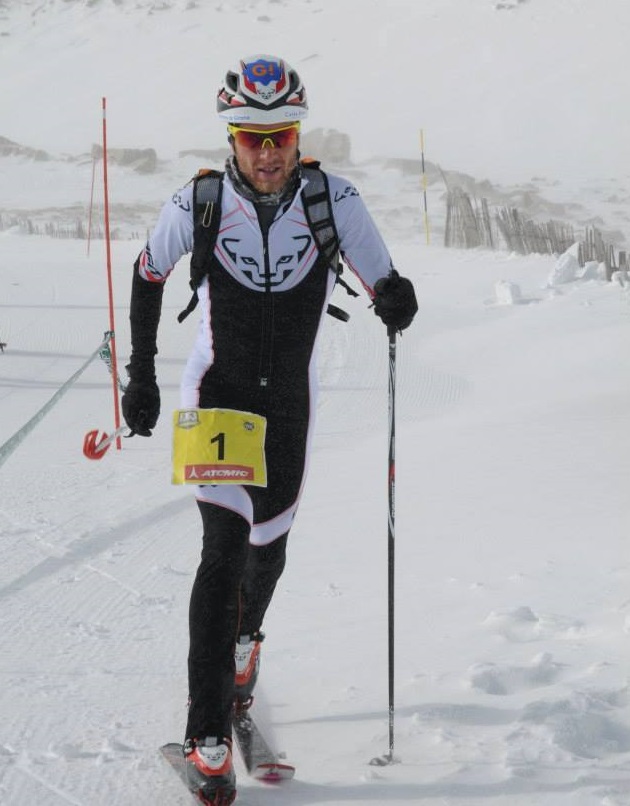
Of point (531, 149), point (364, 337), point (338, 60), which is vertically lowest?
point (364, 337)

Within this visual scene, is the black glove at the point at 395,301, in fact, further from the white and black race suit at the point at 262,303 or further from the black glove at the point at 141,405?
the black glove at the point at 141,405

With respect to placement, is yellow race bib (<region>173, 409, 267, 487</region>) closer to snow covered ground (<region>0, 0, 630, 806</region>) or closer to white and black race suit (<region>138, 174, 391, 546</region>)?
white and black race suit (<region>138, 174, 391, 546</region>)

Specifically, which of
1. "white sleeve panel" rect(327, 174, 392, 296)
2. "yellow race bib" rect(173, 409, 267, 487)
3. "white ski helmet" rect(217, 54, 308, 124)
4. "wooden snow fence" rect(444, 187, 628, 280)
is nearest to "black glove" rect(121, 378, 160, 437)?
"yellow race bib" rect(173, 409, 267, 487)

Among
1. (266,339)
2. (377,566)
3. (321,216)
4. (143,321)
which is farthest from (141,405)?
(377,566)

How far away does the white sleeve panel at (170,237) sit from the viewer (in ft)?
11.4

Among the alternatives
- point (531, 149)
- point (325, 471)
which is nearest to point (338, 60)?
point (531, 149)

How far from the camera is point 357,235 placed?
140 inches

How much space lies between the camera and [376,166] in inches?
1655

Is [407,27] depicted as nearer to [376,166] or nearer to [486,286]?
[376,166]

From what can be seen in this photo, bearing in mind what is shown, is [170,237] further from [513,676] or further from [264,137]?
[513,676]

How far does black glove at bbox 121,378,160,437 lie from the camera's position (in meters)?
3.50

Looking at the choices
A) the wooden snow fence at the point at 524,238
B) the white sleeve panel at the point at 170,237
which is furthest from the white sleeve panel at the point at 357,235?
the wooden snow fence at the point at 524,238

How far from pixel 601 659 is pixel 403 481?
3.65 m

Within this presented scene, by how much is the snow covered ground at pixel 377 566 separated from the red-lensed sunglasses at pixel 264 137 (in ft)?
5.88
